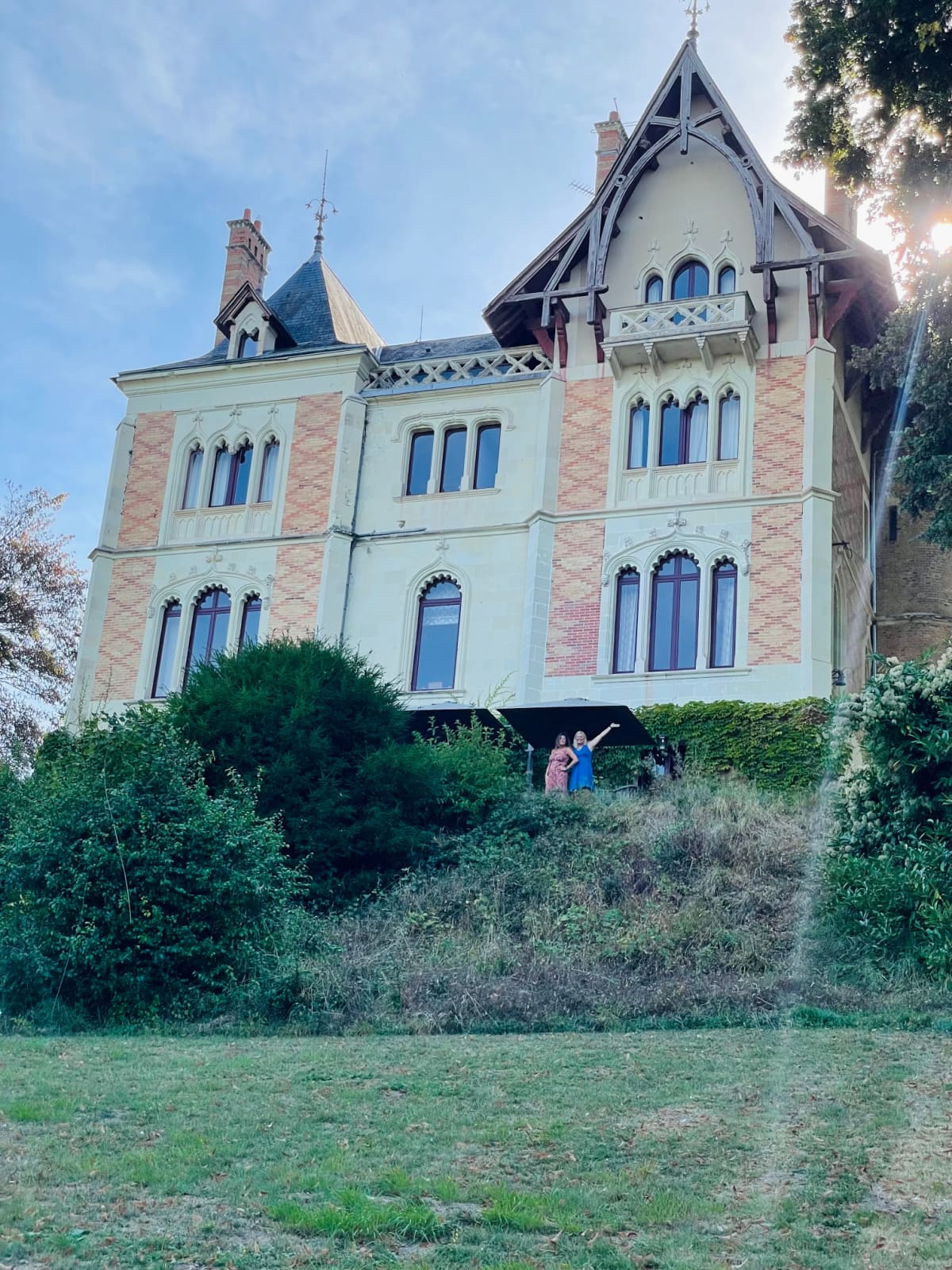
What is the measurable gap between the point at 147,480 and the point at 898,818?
19422 millimetres

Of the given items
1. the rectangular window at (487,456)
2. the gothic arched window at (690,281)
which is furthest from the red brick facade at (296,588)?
the gothic arched window at (690,281)

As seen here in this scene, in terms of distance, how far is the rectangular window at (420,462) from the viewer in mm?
29797

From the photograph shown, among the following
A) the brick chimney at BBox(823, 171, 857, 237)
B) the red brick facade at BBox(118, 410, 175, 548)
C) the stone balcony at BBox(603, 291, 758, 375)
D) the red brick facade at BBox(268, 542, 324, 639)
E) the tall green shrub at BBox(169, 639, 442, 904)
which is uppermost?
the brick chimney at BBox(823, 171, 857, 237)

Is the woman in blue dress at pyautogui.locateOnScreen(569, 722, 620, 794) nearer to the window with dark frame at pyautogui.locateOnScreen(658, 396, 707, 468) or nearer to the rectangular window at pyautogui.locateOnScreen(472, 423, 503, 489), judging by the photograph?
the window with dark frame at pyautogui.locateOnScreen(658, 396, 707, 468)

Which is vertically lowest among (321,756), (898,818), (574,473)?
(898,818)

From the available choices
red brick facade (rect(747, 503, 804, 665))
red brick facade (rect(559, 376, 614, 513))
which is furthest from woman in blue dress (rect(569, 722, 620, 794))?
red brick facade (rect(559, 376, 614, 513))

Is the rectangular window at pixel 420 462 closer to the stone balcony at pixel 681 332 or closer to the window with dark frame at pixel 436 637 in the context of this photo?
the window with dark frame at pixel 436 637

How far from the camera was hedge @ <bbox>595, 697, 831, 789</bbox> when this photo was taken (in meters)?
23.7

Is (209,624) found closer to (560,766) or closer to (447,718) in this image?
(447,718)

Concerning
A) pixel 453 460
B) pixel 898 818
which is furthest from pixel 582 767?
pixel 453 460

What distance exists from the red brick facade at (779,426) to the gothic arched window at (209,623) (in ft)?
35.3

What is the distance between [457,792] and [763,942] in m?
6.21

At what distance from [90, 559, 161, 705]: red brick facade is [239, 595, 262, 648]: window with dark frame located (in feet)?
6.93

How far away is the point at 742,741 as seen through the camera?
79.7ft
